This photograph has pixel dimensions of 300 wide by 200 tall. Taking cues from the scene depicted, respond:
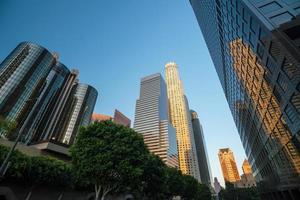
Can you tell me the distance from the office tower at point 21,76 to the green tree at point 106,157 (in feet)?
247

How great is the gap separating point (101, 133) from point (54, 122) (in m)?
126

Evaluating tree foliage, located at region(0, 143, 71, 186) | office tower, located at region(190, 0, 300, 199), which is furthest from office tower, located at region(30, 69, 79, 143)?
office tower, located at region(190, 0, 300, 199)

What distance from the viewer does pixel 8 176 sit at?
60.0 ft

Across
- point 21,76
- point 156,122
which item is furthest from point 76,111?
point 156,122

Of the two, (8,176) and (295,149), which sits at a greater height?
(295,149)

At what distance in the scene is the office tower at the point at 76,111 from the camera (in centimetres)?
13350

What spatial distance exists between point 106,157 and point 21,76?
354 feet

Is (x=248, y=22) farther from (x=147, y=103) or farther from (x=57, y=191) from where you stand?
(x=147, y=103)

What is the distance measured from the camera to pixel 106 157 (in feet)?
68.8

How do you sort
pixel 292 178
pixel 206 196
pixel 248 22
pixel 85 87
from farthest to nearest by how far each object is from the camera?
pixel 85 87, pixel 206 196, pixel 292 178, pixel 248 22

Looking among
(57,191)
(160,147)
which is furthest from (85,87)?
(57,191)

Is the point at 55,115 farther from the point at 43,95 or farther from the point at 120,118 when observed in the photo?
the point at 120,118

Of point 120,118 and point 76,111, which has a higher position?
point 76,111

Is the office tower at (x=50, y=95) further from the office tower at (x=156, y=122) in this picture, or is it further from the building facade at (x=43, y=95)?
the office tower at (x=156, y=122)
